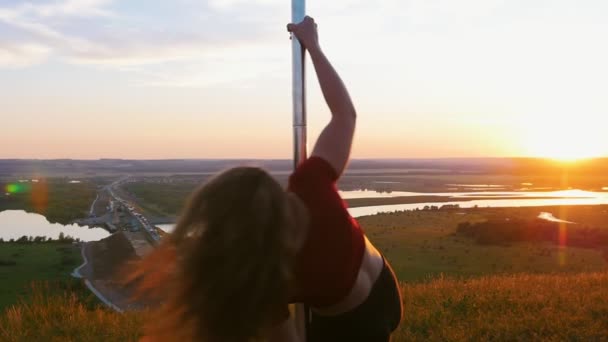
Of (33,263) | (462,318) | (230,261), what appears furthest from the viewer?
(33,263)

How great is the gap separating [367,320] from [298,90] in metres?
1.30

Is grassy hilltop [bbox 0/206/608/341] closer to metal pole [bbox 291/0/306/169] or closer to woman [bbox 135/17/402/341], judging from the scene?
metal pole [bbox 291/0/306/169]

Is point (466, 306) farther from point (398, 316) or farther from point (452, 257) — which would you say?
point (452, 257)

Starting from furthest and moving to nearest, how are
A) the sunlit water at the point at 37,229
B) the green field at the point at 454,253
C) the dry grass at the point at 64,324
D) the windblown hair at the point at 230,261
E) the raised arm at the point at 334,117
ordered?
the sunlit water at the point at 37,229 < the green field at the point at 454,253 < the dry grass at the point at 64,324 < the raised arm at the point at 334,117 < the windblown hair at the point at 230,261

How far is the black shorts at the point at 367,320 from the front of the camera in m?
2.29

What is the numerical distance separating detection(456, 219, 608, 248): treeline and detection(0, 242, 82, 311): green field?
26.5 meters

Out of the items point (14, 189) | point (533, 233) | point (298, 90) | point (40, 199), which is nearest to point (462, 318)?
point (298, 90)

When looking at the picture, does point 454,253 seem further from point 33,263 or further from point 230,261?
point 230,261

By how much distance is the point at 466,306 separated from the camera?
20.9ft

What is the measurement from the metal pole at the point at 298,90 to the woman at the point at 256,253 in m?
0.81

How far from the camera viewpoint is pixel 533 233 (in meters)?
39.6

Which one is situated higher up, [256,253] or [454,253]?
[256,253]

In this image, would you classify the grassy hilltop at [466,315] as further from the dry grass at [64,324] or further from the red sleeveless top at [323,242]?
the red sleeveless top at [323,242]

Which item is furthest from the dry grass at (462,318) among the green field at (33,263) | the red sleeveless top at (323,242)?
the green field at (33,263)
